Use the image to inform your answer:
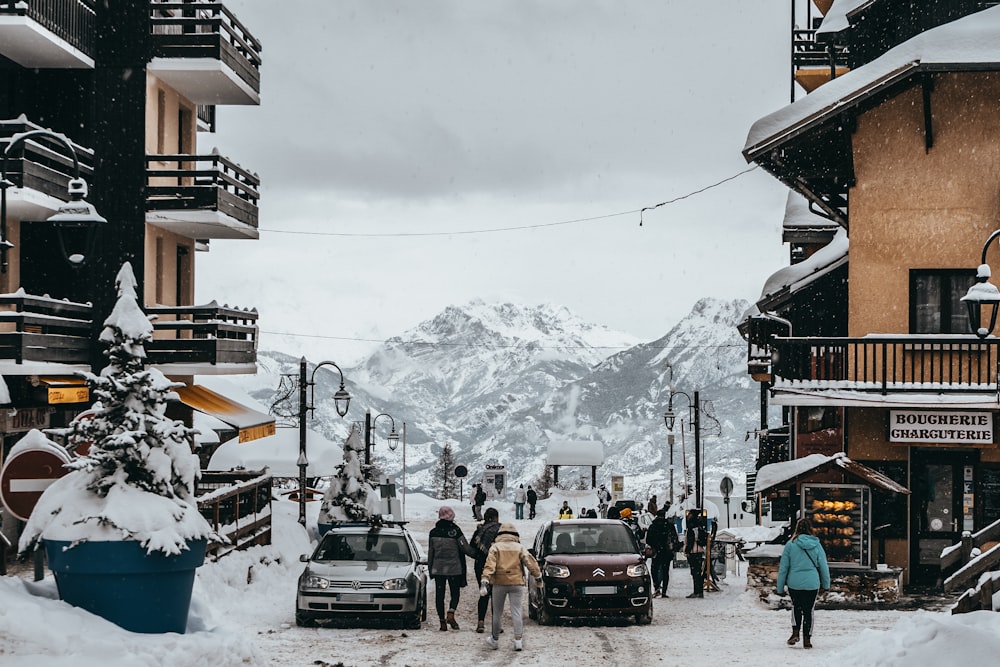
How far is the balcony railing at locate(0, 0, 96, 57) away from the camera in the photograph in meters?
24.1

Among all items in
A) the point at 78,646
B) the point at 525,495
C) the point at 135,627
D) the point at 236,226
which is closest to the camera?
the point at 78,646

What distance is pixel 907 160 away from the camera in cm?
2622

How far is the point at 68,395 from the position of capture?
2447cm

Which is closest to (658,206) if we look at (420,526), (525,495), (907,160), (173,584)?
(907,160)

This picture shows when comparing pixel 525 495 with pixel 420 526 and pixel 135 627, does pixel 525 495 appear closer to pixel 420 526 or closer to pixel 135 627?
pixel 420 526

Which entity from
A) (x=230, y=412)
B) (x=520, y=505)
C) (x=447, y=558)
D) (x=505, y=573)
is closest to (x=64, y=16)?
(x=230, y=412)

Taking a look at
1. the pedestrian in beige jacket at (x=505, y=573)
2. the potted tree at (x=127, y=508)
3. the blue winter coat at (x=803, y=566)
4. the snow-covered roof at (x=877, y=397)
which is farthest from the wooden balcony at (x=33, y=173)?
the snow-covered roof at (x=877, y=397)

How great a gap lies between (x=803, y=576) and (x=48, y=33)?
18119 millimetres

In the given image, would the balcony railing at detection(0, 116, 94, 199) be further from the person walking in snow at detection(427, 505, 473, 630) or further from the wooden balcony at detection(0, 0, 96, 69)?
the person walking in snow at detection(427, 505, 473, 630)

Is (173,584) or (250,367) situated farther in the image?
(250,367)

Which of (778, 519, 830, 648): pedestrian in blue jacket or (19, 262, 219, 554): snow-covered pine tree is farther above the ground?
(19, 262, 219, 554): snow-covered pine tree

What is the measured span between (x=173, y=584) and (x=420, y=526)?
140 ft

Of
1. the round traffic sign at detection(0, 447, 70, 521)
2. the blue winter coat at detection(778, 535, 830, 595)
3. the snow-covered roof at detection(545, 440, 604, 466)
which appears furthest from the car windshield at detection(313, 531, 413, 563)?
the snow-covered roof at detection(545, 440, 604, 466)

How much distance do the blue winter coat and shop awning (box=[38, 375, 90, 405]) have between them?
43.9ft
